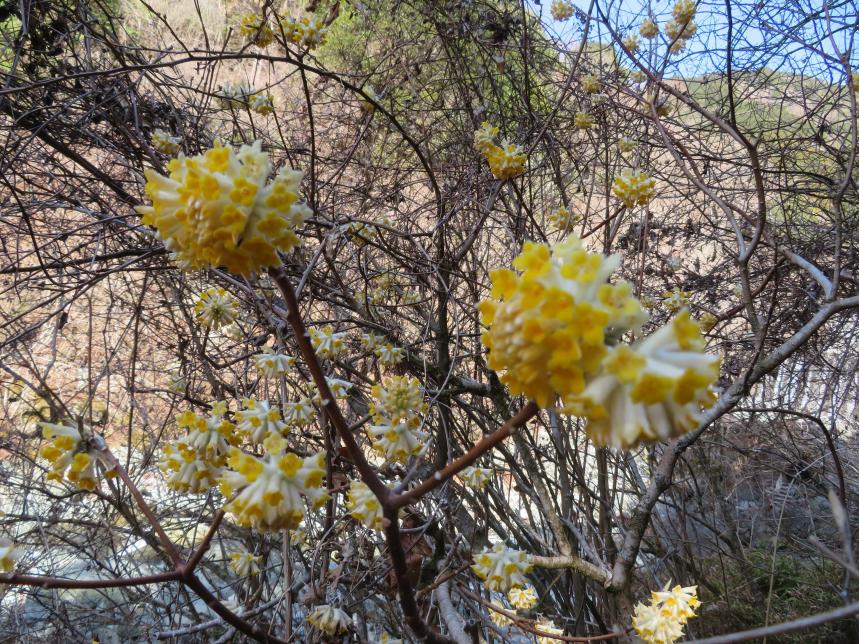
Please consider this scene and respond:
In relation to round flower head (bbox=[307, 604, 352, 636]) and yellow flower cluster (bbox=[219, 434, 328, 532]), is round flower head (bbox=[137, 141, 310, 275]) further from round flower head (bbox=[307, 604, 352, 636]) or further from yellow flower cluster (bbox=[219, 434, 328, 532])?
round flower head (bbox=[307, 604, 352, 636])

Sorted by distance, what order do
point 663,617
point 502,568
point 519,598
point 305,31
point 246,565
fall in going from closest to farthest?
point 502,568
point 663,617
point 246,565
point 519,598
point 305,31

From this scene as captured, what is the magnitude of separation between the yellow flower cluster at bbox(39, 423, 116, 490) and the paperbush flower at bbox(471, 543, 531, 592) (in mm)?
852

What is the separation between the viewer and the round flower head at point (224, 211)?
64cm

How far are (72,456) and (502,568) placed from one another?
94cm

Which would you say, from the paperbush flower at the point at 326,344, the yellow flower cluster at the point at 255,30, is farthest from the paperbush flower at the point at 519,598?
the yellow flower cluster at the point at 255,30

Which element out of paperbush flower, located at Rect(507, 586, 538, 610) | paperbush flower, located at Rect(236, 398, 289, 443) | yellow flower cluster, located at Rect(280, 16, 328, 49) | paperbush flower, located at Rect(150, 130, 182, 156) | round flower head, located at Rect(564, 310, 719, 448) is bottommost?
round flower head, located at Rect(564, 310, 719, 448)

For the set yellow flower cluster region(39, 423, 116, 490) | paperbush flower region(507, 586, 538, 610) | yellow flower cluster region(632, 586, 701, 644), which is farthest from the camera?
paperbush flower region(507, 586, 538, 610)

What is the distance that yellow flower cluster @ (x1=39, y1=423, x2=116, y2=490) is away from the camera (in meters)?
0.84

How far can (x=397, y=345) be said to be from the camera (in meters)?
2.12

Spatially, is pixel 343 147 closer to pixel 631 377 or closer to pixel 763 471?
pixel 631 377

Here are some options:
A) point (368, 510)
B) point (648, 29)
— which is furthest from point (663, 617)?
point (648, 29)

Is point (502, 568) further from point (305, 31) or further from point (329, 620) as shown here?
point (305, 31)

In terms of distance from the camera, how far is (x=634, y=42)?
335cm

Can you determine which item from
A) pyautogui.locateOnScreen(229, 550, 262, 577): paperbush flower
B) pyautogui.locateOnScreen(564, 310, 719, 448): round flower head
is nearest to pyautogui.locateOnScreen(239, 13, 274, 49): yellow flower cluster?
pyautogui.locateOnScreen(229, 550, 262, 577): paperbush flower
